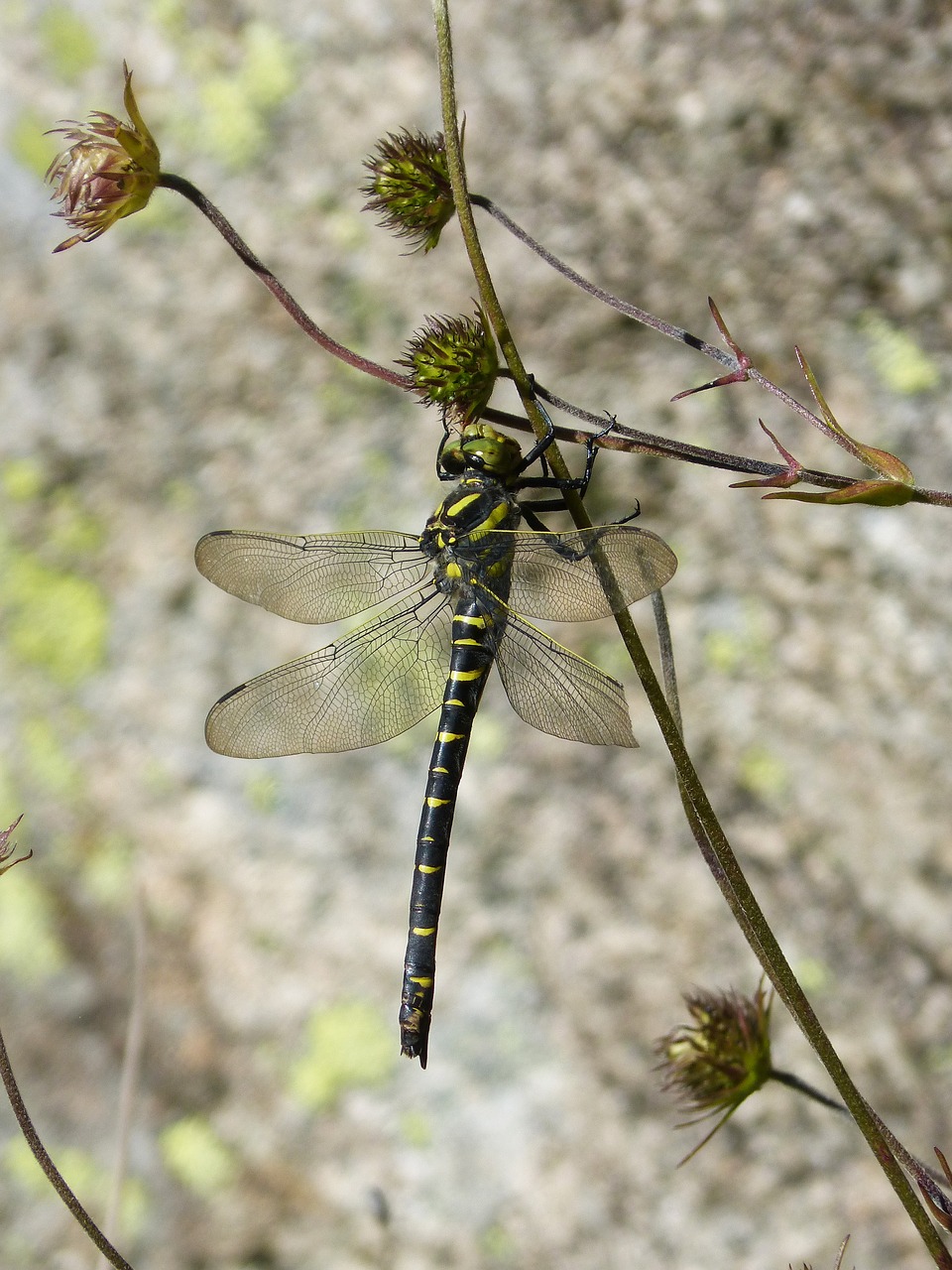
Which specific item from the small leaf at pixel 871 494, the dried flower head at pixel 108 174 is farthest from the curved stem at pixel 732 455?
the dried flower head at pixel 108 174

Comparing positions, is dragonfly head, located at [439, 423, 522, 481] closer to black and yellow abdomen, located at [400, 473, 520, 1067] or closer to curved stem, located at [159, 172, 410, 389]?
black and yellow abdomen, located at [400, 473, 520, 1067]

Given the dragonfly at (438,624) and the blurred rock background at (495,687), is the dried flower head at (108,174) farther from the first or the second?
the blurred rock background at (495,687)

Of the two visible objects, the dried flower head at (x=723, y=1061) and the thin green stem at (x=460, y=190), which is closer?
the thin green stem at (x=460, y=190)

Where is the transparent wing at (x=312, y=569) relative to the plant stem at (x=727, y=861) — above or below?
above

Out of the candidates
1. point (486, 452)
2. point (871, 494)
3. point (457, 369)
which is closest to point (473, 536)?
point (486, 452)

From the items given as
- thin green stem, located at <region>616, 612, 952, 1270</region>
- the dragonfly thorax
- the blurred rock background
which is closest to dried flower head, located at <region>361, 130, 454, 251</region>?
the dragonfly thorax

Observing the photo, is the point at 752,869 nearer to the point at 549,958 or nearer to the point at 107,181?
the point at 549,958

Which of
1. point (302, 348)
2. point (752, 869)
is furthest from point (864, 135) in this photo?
point (752, 869)
